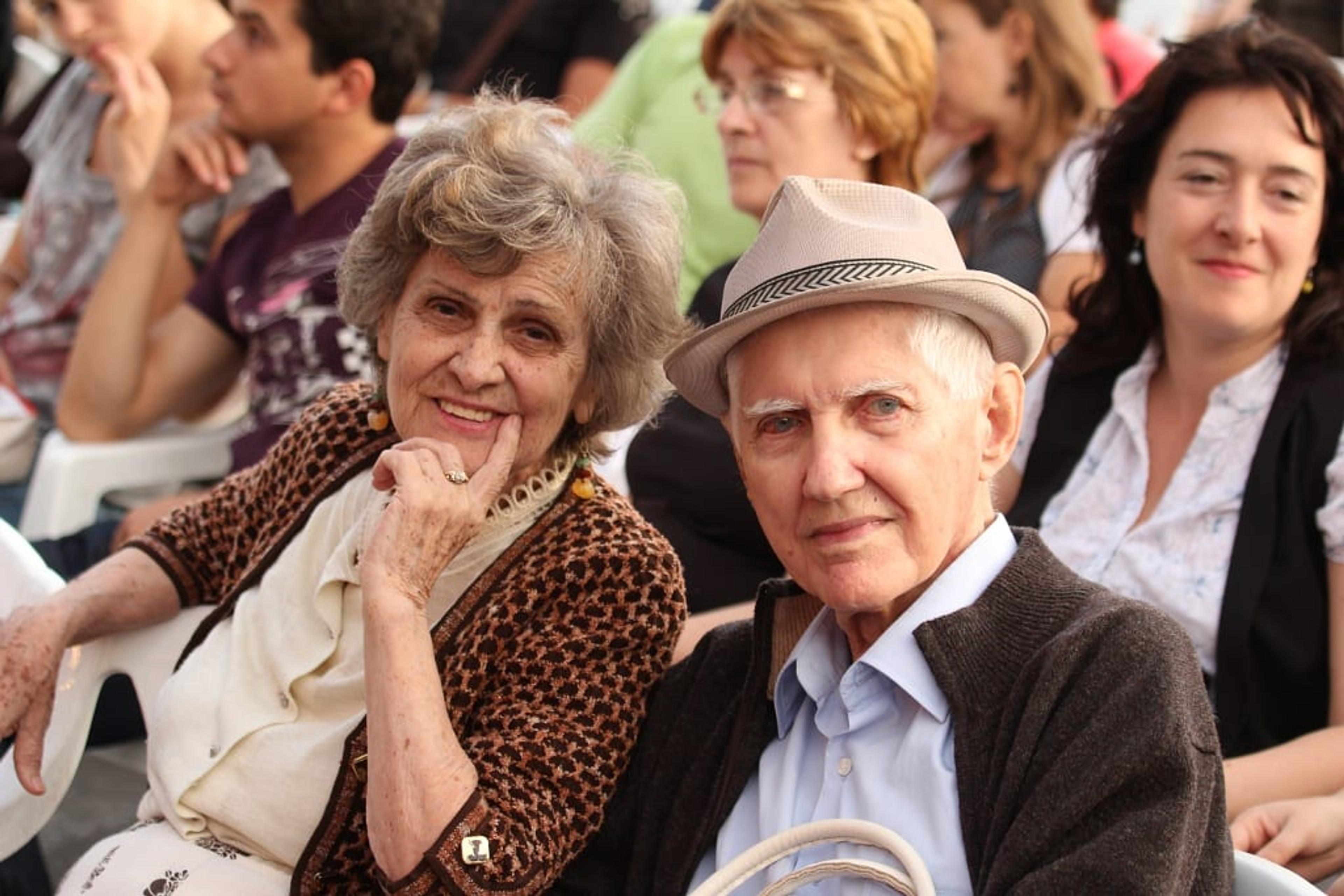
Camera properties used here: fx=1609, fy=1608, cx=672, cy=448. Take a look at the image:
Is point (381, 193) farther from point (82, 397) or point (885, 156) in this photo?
point (82, 397)

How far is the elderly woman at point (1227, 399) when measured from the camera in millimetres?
2422

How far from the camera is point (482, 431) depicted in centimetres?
213

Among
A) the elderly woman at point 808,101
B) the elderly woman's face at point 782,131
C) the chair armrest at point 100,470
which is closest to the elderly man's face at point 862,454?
the elderly woman at point 808,101

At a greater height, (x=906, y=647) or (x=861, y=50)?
(x=861, y=50)

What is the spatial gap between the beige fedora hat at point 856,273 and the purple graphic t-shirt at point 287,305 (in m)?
1.51

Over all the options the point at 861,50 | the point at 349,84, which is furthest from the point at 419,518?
the point at 349,84

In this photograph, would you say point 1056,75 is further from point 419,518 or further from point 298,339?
point 419,518

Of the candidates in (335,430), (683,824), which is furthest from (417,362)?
(683,824)

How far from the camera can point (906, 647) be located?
1.76m

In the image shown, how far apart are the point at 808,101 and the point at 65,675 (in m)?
1.79

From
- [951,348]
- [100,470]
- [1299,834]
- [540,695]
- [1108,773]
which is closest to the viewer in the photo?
[1108,773]

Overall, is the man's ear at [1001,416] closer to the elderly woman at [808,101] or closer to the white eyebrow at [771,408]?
the white eyebrow at [771,408]

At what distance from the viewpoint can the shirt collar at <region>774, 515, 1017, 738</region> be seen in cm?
174

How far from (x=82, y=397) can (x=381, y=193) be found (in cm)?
186
